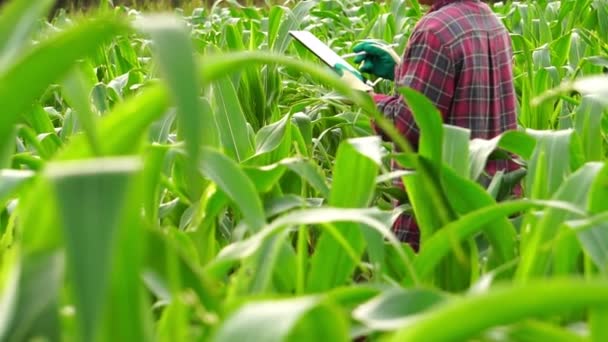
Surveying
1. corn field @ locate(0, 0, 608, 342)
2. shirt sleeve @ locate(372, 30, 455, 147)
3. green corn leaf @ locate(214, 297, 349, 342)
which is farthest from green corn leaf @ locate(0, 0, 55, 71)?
shirt sleeve @ locate(372, 30, 455, 147)

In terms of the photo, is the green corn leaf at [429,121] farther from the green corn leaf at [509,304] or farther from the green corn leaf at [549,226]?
the green corn leaf at [509,304]

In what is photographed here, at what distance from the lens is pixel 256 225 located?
1.08m

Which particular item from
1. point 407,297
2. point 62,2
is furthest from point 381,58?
point 62,2

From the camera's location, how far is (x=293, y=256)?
1115 millimetres

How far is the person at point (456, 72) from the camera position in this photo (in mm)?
1831

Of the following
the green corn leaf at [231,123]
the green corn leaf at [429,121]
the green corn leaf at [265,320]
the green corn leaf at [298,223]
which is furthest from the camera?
the green corn leaf at [231,123]

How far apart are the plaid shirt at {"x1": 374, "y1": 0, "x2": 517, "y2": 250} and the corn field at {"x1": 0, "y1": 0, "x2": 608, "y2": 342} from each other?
6.8 inches

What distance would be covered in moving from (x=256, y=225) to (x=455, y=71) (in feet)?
2.81

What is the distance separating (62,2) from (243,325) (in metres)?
13.7

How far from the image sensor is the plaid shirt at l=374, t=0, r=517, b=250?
1831 millimetres

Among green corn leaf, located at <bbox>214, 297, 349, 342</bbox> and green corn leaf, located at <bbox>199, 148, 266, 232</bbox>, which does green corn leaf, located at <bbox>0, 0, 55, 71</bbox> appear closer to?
green corn leaf, located at <bbox>214, 297, 349, 342</bbox>

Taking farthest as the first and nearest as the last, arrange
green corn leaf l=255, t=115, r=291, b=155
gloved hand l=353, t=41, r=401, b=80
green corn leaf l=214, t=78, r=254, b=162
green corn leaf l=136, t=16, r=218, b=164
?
gloved hand l=353, t=41, r=401, b=80 → green corn leaf l=214, t=78, r=254, b=162 → green corn leaf l=255, t=115, r=291, b=155 → green corn leaf l=136, t=16, r=218, b=164

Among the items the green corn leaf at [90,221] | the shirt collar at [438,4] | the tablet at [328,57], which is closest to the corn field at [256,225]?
the green corn leaf at [90,221]

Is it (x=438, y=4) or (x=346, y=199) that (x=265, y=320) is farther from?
(x=438, y=4)
